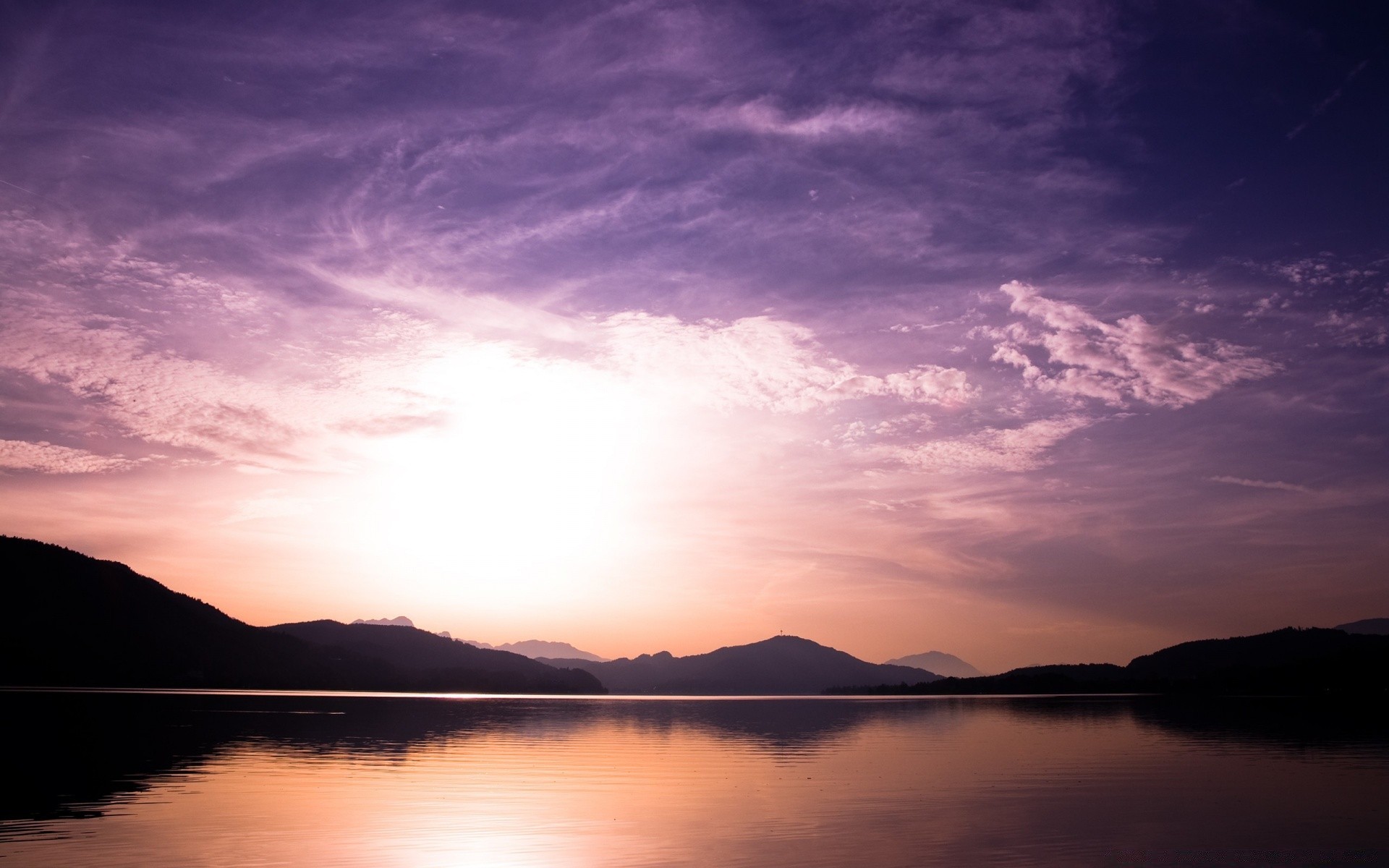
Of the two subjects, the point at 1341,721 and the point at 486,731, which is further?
the point at 1341,721

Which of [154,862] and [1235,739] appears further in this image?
[1235,739]

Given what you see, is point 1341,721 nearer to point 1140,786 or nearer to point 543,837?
point 1140,786

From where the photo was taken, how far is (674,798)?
39031mm

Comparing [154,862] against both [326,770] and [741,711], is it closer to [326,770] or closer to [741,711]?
[326,770]

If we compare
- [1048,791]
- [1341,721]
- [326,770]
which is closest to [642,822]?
[1048,791]

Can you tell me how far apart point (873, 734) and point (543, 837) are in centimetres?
6062

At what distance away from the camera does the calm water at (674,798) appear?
26766 millimetres

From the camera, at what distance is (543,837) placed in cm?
2894

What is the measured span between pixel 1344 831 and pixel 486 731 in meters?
68.9

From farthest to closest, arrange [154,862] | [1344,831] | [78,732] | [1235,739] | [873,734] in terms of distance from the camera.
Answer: [873,734] < [1235,739] < [78,732] < [1344,831] < [154,862]

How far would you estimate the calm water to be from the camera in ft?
87.8

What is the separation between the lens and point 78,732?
63406 millimetres

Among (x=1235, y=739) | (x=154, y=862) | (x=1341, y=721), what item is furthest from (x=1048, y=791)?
(x=1341, y=721)

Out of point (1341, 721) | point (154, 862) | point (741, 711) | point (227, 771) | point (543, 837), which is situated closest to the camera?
point (154, 862)
